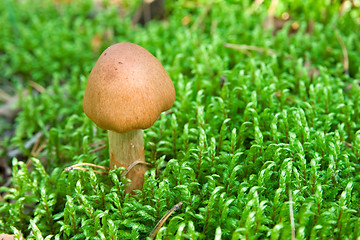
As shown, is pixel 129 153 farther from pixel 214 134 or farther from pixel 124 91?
pixel 214 134

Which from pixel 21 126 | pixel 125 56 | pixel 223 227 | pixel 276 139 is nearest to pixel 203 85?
pixel 276 139

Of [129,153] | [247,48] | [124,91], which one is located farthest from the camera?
[247,48]

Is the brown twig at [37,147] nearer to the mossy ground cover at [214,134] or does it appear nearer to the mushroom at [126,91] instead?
the mossy ground cover at [214,134]

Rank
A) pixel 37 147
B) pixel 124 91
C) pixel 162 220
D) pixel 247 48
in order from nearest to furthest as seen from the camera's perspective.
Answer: pixel 124 91, pixel 162 220, pixel 37 147, pixel 247 48

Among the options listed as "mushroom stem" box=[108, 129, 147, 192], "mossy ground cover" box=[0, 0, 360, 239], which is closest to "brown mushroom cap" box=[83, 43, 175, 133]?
"mushroom stem" box=[108, 129, 147, 192]

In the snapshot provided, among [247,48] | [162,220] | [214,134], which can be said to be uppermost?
[247,48]

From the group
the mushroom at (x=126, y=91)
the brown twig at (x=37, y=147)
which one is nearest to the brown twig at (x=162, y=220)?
the mushroom at (x=126, y=91)

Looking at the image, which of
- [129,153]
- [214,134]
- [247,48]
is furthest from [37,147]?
[247,48]

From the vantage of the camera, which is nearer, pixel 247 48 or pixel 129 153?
pixel 129 153
